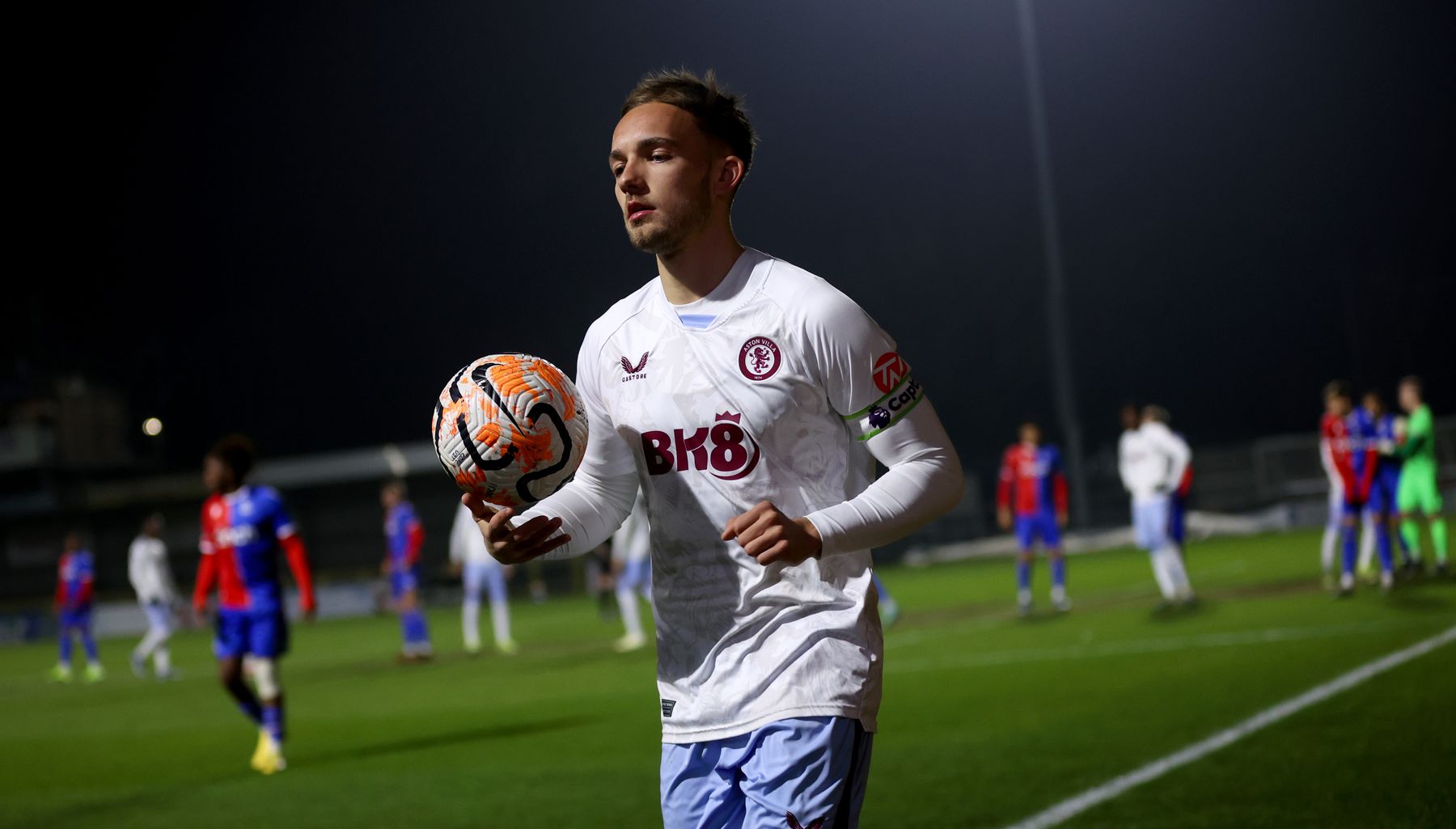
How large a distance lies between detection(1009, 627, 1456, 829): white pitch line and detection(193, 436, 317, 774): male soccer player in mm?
5581

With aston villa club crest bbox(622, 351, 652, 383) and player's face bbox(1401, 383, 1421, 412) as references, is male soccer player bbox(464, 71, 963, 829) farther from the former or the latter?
player's face bbox(1401, 383, 1421, 412)

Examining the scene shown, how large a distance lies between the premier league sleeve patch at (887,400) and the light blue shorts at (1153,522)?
13.4 meters

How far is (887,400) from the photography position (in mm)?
3104

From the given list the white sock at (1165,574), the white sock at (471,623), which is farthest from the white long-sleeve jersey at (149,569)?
the white sock at (1165,574)

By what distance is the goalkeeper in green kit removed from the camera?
56.1 ft

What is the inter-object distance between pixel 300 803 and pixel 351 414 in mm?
43234

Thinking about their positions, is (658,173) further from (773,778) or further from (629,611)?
(629,611)

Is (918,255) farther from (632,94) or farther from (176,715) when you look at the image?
(632,94)

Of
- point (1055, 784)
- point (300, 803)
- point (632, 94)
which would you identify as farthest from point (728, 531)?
point (300, 803)

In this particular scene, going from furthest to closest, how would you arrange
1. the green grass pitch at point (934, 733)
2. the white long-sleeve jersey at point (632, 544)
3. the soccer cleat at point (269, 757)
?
the white long-sleeve jersey at point (632, 544)
the soccer cleat at point (269, 757)
the green grass pitch at point (934, 733)

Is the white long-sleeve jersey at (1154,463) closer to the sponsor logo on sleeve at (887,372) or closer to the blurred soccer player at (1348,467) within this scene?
the blurred soccer player at (1348,467)

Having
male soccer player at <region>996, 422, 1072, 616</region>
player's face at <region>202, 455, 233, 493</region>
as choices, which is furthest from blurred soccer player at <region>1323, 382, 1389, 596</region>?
player's face at <region>202, 455, 233, 493</region>

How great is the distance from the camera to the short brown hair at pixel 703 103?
327 centimetres

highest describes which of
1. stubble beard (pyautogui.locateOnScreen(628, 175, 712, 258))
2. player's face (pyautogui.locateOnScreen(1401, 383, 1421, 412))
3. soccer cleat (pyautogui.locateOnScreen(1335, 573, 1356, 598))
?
stubble beard (pyautogui.locateOnScreen(628, 175, 712, 258))
